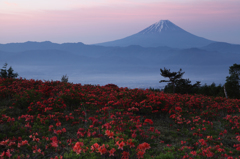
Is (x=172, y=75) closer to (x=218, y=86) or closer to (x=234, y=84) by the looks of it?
(x=218, y=86)

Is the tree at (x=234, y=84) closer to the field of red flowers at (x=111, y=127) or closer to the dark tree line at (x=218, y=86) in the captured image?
the dark tree line at (x=218, y=86)

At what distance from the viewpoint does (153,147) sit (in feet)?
18.6

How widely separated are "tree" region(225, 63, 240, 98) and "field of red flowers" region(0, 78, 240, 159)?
1865cm

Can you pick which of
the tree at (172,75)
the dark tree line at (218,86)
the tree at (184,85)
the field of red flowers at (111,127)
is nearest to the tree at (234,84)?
the dark tree line at (218,86)

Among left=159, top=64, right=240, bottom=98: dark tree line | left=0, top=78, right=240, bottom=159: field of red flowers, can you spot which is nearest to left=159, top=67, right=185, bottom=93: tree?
left=159, top=64, right=240, bottom=98: dark tree line

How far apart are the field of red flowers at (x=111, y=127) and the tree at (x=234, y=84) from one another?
61.2 feet

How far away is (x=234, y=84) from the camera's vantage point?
91.0ft

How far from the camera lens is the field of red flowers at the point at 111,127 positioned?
4.50 metres

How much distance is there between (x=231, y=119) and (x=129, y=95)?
4151mm

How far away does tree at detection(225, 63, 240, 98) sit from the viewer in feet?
89.9

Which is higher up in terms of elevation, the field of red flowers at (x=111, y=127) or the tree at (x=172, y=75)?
the tree at (x=172, y=75)

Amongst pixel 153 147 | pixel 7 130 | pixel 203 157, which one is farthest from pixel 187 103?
pixel 7 130

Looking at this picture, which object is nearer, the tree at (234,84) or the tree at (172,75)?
the tree at (234,84)

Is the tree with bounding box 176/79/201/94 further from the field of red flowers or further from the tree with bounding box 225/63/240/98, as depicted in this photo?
the field of red flowers
